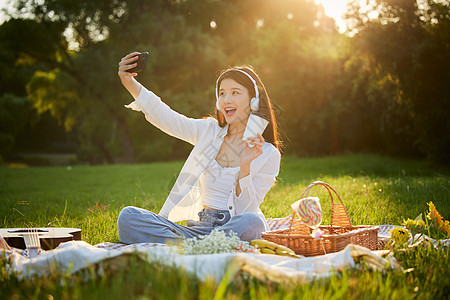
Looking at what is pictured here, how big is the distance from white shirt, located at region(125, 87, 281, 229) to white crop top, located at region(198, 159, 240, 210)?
79 millimetres

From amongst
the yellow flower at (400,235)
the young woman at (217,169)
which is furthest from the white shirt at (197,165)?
the yellow flower at (400,235)

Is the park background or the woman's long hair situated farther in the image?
the park background

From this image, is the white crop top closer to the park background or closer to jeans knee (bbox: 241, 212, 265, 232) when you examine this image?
jeans knee (bbox: 241, 212, 265, 232)

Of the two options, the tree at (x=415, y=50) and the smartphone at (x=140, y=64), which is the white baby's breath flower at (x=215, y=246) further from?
the tree at (x=415, y=50)

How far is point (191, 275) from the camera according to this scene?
2.18m

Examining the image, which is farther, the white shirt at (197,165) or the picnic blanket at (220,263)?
the white shirt at (197,165)

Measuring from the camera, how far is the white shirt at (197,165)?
148 inches

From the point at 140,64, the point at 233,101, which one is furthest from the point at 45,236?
the point at 233,101

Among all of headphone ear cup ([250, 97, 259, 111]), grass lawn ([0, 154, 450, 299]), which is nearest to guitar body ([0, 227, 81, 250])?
grass lawn ([0, 154, 450, 299])

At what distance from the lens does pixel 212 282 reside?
1930mm

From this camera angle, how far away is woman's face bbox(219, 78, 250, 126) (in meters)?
3.96

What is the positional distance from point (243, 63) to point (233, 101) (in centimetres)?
1756

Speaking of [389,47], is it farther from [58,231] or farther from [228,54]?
[228,54]

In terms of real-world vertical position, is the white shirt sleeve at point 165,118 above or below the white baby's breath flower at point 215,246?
above
